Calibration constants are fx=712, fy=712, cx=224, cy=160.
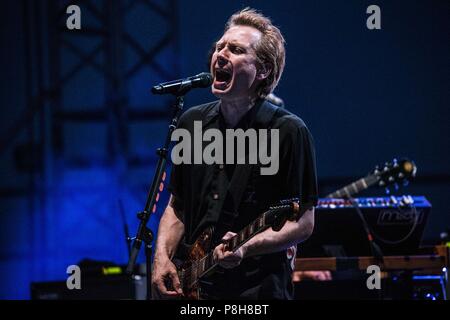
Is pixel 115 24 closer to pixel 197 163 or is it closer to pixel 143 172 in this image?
pixel 143 172

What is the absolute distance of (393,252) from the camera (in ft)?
15.5

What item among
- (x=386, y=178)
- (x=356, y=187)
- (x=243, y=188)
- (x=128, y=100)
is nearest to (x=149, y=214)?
(x=243, y=188)

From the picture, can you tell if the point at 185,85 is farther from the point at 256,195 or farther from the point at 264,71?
the point at 256,195

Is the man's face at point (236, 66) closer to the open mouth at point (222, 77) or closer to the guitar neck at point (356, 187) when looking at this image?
the open mouth at point (222, 77)

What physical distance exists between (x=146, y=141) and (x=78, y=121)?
77 centimetres

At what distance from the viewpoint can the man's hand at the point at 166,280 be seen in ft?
10.1

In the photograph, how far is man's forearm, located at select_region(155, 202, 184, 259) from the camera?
10.5 ft

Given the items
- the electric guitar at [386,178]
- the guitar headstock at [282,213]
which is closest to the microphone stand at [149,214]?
the guitar headstock at [282,213]

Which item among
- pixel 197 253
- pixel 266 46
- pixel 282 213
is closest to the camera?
pixel 282 213

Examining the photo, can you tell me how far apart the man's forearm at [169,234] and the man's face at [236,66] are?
1.98 feet

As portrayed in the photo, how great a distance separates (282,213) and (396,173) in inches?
124

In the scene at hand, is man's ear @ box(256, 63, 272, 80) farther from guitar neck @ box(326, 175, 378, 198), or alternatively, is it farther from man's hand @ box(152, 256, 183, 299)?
guitar neck @ box(326, 175, 378, 198)

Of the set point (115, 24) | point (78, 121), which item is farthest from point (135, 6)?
point (78, 121)

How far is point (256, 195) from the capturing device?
9.53 ft
